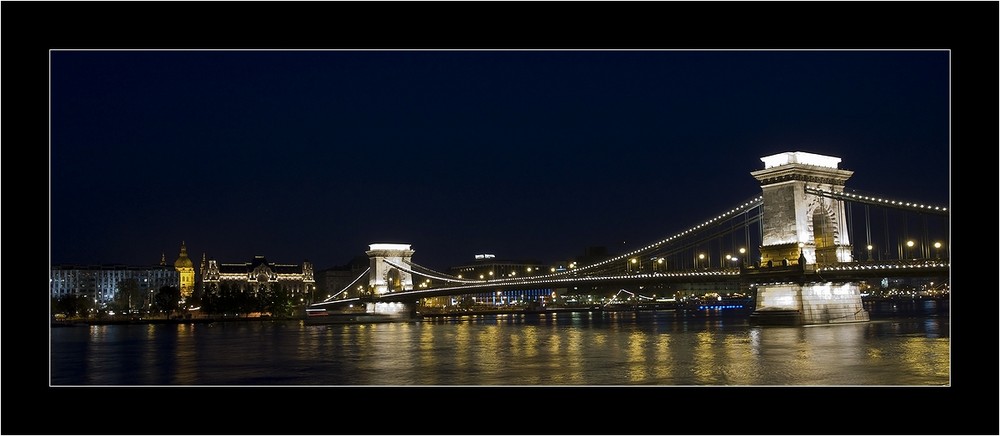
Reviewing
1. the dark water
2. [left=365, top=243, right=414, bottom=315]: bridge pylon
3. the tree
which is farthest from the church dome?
the dark water

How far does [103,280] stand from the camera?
115062mm

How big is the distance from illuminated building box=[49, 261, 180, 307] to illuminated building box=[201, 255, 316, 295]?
7.76 meters

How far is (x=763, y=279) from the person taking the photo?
1619 inches

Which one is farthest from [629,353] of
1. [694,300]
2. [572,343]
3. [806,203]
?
[694,300]

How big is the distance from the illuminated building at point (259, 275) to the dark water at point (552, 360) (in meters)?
91.9

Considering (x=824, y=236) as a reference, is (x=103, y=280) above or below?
below

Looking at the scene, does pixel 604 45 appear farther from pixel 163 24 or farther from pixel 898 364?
pixel 898 364

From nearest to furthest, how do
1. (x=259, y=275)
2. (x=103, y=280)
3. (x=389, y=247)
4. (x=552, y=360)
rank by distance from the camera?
1. (x=552, y=360)
2. (x=389, y=247)
3. (x=103, y=280)
4. (x=259, y=275)

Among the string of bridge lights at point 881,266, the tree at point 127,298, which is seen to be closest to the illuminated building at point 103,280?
Answer: the tree at point 127,298

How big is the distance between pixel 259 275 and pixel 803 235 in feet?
336

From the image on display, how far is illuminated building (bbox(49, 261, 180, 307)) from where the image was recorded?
10919 cm

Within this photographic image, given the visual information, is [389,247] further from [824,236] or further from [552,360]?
[552,360]

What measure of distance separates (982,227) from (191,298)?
312ft

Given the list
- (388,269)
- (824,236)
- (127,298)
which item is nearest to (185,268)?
(127,298)
